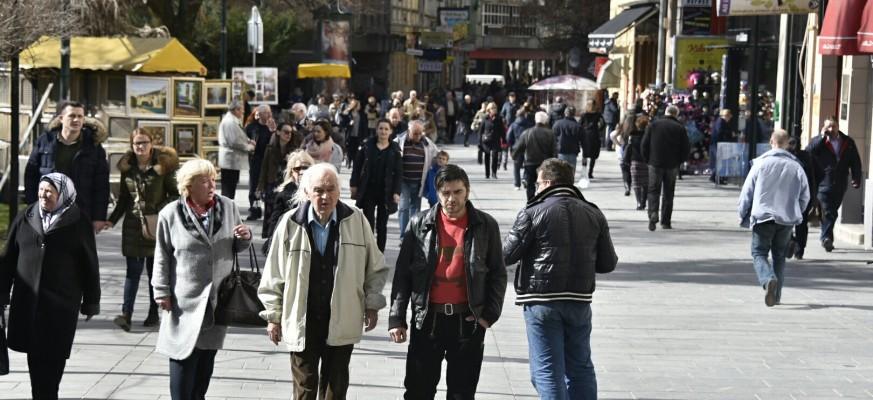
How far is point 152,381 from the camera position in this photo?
31.6 ft

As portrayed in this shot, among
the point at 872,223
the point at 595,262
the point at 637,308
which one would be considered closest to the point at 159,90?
the point at 872,223

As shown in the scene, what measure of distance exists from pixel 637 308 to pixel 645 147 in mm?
8077

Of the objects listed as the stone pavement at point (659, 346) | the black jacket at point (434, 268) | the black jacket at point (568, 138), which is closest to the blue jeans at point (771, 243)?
the stone pavement at point (659, 346)

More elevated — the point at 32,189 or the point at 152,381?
the point at 32,189

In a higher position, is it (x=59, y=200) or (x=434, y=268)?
(x=59, y=200)

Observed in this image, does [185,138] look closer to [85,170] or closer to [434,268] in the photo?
[85,170]

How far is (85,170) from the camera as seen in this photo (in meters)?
11.8

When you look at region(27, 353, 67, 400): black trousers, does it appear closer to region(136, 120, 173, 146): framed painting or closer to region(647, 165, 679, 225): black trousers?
region(647, 165, 679, 225): black trousers

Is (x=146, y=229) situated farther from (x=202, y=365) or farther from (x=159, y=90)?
(x=159, y=90)

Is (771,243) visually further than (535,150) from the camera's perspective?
No

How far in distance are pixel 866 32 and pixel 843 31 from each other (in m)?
0.84

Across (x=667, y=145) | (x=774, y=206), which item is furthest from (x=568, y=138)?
(x=774, y=206)

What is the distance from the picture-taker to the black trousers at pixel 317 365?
25.4 feet

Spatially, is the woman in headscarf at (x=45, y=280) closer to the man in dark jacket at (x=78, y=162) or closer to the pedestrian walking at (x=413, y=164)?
the man in dark jacket at (x=78, y=162)
